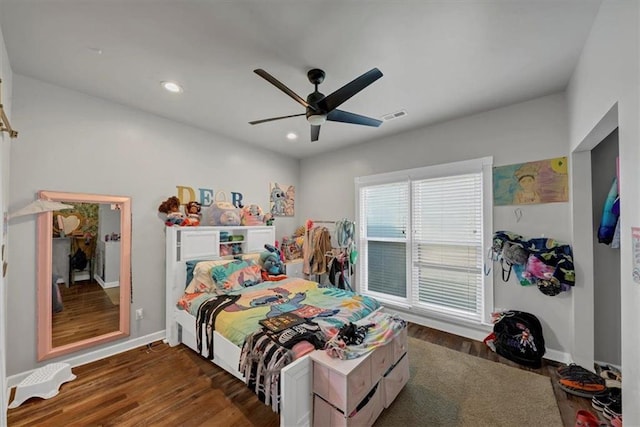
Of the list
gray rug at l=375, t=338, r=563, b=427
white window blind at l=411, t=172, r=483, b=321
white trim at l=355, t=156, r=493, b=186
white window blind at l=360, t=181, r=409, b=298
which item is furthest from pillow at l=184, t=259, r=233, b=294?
white window blind at l=411, t=172, r=483, b=321

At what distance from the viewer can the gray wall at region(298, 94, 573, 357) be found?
8.18 ft

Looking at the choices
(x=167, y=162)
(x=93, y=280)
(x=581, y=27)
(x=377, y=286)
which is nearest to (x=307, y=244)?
(x=377, y=286)

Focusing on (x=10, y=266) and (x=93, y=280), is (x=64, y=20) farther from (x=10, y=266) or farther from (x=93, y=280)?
(x=93, y=280)

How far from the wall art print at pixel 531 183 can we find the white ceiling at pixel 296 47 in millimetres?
733

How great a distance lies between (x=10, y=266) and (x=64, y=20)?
205cm

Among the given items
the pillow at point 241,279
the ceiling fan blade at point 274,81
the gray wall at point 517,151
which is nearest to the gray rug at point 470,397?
the gray wall at point 517,151

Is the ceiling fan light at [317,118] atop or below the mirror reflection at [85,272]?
atop

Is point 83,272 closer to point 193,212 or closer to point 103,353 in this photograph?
point 103,353

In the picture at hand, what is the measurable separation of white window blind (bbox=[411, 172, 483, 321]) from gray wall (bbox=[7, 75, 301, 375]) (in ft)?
9.25

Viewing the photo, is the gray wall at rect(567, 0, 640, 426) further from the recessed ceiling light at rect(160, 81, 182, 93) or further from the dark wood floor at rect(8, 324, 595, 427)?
the recessed ceiling light at rect(160, 81, 182, 93)

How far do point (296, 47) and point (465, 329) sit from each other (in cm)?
355

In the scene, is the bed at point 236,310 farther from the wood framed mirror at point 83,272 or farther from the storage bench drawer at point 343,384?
the wood framed mirror at point 83,272

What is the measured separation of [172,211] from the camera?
2.99 meters

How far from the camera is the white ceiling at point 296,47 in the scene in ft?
5.01
